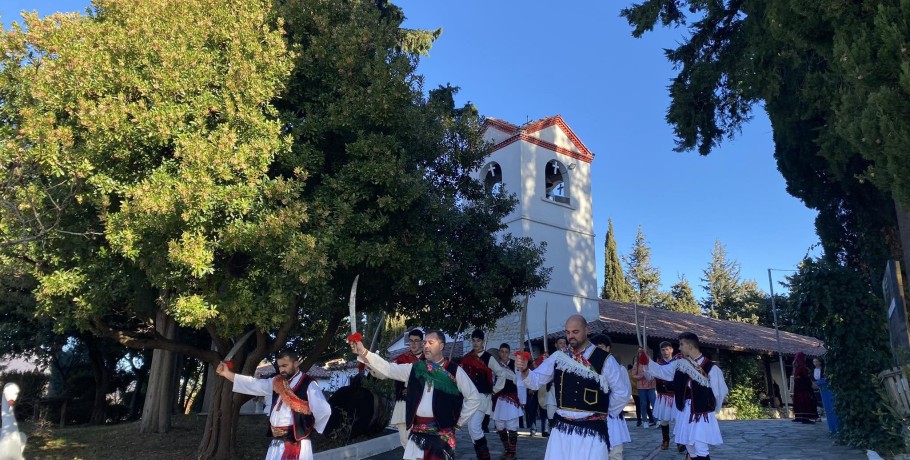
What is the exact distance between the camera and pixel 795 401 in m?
15.3

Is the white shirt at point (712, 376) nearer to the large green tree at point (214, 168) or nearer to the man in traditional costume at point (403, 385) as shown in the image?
the man in traditional costume at point (403, 385)

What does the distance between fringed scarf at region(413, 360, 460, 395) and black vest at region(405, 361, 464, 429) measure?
0.03 metres

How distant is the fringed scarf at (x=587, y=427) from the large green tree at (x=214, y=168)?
11.5 feet

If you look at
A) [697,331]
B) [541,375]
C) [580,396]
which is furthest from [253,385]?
[697,331]

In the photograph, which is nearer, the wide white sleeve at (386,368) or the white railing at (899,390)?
the wide white sleeve at (386,368)

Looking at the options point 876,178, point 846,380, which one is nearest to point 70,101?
point 876,178

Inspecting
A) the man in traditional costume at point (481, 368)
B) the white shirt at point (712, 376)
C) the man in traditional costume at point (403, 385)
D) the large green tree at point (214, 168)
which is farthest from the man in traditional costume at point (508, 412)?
the white shirt at point (712, 376)

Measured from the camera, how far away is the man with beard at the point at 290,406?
6.28m

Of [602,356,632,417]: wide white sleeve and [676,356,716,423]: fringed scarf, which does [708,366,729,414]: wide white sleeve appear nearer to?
[676,356,716,423]: fringed scarf

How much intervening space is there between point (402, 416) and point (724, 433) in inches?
364

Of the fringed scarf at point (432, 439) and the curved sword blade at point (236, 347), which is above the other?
the curved sword blade at point (236, 347)

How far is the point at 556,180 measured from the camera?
79.7ft

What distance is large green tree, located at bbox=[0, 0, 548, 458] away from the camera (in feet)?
24.6

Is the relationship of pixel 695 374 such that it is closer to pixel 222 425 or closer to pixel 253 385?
pixel 253 385
